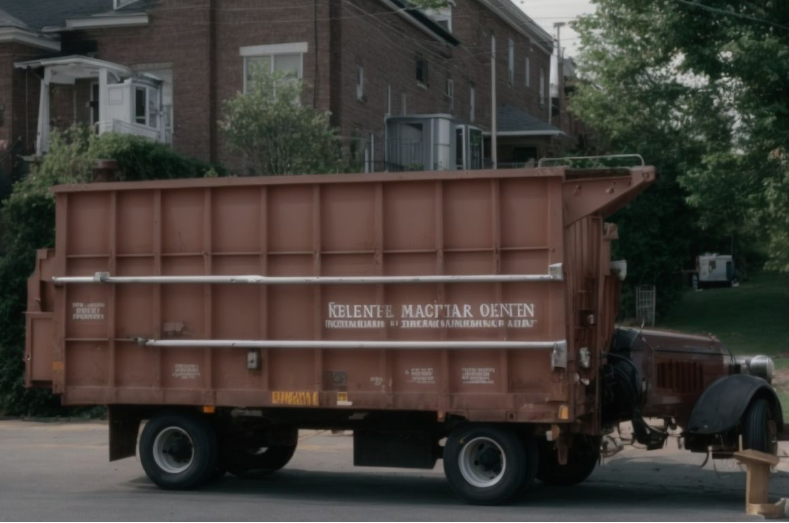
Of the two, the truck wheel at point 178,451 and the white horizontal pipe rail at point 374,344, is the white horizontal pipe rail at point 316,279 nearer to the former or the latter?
→ the white horizontal pipe rail at point 374,344

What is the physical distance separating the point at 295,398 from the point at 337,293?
1.15m

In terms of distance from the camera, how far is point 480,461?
1130 centimetres

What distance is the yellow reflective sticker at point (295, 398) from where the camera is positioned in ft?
38.2

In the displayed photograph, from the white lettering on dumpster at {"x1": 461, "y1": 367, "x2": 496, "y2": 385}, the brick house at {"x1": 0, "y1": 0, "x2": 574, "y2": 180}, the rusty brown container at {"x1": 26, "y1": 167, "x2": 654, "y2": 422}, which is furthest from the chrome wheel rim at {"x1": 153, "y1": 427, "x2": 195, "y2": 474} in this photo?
the brick house at {"x1": 0, "y1": 0, "x2": 574, "y2": 180}

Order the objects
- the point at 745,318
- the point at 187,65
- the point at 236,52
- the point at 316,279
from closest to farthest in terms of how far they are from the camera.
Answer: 1. the point at 316,279
2. the point at 236,52
3. the point at 187,65
4. the point at 745,318

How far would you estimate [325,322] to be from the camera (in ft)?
38.2

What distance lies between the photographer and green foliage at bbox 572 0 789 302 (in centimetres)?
2616

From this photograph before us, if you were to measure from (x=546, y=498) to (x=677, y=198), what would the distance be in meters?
25.3

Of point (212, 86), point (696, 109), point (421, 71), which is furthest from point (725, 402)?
point (421, 71)

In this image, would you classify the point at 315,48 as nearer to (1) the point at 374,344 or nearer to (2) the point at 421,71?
(2) the point at 421,71

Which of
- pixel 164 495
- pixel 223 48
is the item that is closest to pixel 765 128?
pixel 223 48

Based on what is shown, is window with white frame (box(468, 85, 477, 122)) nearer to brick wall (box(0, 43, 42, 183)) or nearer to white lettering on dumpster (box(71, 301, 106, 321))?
brick wall (box(0, 43, 42, 183))

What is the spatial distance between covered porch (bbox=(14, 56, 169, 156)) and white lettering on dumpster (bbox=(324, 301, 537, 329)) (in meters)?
19.3

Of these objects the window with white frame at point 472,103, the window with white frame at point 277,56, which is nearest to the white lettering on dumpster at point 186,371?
the window with white frame at point 277,56
